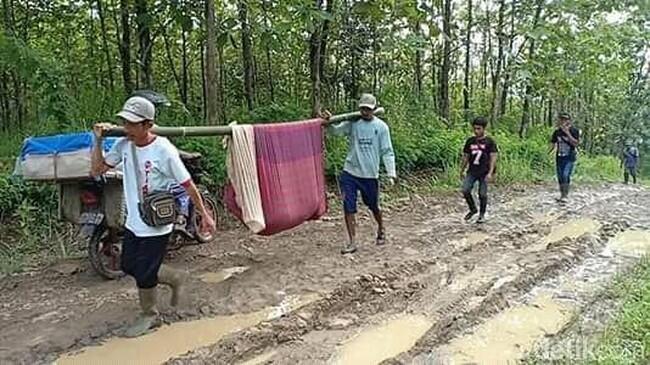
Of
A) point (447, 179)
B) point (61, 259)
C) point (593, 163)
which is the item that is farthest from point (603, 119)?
point (61, 259)

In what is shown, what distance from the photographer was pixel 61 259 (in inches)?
264

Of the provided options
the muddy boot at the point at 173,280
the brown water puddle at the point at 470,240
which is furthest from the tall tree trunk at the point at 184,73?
the muddy boot at the point at 173,280

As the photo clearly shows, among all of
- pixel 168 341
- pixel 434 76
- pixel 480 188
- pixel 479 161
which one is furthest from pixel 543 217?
pixel 434 76

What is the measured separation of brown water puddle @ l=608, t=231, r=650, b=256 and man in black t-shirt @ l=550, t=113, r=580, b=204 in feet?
9.45

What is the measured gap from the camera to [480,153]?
9008 mm

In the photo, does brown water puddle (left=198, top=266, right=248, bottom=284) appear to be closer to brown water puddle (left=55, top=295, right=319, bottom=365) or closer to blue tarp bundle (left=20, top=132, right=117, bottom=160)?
brown water puddle (left=55, top=295, right=319, bottom=365)

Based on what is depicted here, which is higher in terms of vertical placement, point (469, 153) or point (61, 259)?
point (469, 153)

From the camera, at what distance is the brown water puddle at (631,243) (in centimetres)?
744

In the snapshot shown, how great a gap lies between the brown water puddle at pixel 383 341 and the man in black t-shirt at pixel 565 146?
23.4 feet

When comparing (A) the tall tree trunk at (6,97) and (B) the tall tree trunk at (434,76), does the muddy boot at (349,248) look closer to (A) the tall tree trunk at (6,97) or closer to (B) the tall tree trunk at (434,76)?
(A) the tall tree trunk at (6,97)

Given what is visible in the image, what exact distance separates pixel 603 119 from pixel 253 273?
3130 cm

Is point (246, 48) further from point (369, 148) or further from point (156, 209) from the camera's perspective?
point (156, 209)

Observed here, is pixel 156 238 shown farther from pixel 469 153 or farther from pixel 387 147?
pixel 469 153

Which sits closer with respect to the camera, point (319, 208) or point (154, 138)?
point (154, 138)
